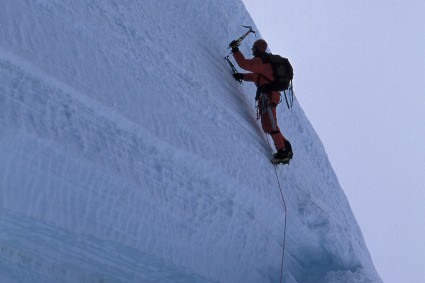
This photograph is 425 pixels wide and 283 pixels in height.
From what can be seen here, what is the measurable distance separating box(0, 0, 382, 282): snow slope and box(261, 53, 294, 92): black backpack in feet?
1.40

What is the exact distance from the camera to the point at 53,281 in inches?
152

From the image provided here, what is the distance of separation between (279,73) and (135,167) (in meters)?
1.99

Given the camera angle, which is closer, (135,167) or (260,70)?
(135,167)

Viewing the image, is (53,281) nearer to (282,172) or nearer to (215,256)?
(215,256)

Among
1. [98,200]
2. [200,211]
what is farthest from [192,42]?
[98,200]

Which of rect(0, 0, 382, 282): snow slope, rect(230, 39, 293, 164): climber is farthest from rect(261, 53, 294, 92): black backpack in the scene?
rect(0, 0, 382, 282): snow slope

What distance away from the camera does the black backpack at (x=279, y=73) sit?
17.7 feet

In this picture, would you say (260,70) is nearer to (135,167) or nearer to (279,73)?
(279,73)

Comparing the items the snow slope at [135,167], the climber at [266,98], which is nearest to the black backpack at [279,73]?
the climber at [266,98]

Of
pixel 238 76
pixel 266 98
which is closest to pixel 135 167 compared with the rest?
pixel 266 98

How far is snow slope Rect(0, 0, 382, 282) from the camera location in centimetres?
345

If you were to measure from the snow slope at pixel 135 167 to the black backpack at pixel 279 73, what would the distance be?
1.40 ft

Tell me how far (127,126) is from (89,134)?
34 cm

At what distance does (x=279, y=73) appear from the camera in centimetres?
539
